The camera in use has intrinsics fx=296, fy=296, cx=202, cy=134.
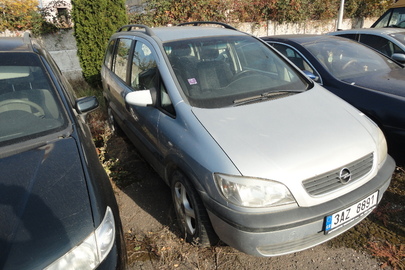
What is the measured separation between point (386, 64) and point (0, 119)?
14.7 feet

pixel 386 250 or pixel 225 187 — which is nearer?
pixel 225 187

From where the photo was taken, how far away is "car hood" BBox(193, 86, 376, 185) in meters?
1.88

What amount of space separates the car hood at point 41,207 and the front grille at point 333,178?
1332 millimetres

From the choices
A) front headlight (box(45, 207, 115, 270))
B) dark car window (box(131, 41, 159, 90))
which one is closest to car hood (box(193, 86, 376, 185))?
dark car window (box(131, 41, 159, 90))

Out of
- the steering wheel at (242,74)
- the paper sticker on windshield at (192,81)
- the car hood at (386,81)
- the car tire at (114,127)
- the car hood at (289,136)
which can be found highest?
the paper sticker on windshield at (192,81)

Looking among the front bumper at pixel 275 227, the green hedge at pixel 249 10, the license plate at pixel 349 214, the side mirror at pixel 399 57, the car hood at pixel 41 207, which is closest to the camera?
the car hood at pixel 41 207

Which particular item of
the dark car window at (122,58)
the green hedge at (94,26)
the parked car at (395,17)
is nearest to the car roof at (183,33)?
the dark car window at (122,58)

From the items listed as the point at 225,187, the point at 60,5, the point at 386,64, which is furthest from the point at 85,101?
the point at 60,5

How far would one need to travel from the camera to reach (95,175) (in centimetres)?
186

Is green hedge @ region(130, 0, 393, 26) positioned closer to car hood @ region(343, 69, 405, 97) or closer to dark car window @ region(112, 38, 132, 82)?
dark car window @ region(112, 38, 132, 82)

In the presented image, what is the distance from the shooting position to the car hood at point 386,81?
3.17 metres

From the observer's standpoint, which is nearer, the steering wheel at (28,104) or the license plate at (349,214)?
the license plate at (349,214)

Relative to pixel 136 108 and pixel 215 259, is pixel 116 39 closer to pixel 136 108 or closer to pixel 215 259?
pixel 136 108

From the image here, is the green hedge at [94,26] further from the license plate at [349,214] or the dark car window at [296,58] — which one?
the license plate at [349,214]
